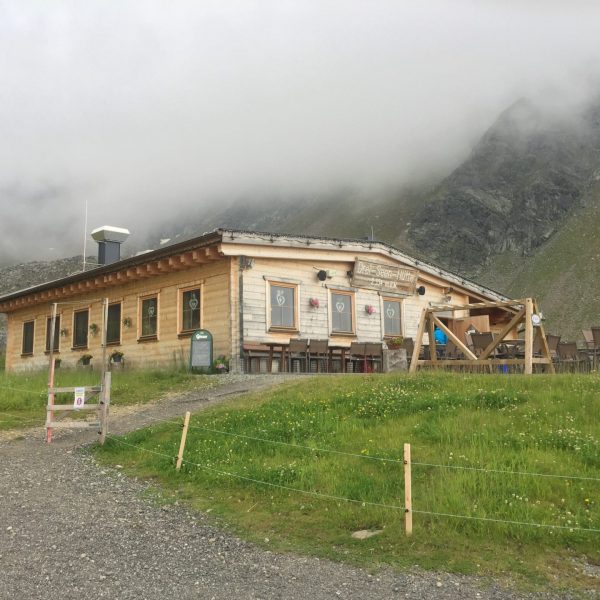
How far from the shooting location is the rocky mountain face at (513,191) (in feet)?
295

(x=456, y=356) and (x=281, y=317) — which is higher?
(x=281, y=317)

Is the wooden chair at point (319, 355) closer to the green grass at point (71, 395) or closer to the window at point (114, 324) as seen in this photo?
the green grass at point (71, 395)

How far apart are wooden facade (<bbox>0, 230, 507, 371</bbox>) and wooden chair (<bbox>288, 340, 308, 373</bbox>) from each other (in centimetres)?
62

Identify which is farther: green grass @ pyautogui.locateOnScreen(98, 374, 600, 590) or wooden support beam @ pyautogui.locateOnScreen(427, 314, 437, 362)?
wooden support beam @ pyautogui.locateOnScreen(427, 314, 437, 362)

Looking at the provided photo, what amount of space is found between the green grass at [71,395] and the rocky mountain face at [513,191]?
74.7 m

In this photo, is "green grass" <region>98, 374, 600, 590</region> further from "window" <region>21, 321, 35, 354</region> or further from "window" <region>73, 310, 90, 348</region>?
"window" <region>21, 321, 35, 354</region>

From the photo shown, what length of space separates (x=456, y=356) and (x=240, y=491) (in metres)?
12.6

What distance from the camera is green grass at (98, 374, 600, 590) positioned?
19.1 ft

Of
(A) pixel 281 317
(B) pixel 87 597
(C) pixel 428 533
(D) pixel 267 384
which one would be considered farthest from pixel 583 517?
(A) pixel 281 317

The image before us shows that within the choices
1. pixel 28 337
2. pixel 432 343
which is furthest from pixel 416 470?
pixel 28 337

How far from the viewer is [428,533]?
19.9 ft

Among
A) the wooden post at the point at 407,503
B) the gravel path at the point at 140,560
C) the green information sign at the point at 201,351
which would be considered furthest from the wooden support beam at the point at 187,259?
the wooden post at the point at 407,503

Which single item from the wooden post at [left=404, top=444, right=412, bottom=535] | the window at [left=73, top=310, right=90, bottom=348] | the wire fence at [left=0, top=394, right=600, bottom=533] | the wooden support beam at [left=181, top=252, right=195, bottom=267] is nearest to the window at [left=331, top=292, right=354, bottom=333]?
the wooden support beam at [left=181, top=252, right=195, bottom=267]

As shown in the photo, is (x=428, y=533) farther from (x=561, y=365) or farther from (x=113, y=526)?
(x=561, y=365)
